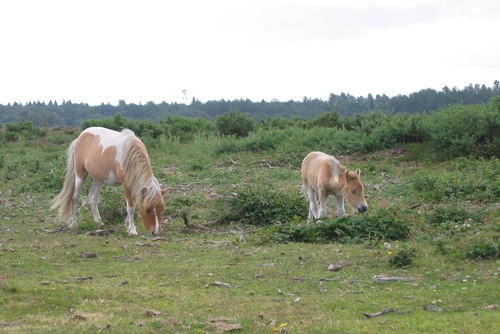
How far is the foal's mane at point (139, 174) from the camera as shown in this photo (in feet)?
32.3

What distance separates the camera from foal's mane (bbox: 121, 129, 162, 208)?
9857mm

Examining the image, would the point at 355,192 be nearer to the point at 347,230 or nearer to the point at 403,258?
the point at 347,230

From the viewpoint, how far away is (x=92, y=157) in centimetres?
1100

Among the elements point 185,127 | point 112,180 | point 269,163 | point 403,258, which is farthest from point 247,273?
point 185,127

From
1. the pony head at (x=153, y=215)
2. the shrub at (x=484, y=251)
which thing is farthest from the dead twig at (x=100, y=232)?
the shrub at (x=484, y=251)

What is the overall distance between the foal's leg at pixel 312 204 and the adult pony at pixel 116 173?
280 centimetres

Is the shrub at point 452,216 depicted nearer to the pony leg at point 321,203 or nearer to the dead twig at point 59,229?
the pony leg at point 321,203

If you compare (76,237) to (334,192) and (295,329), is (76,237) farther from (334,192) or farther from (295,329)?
(295,329)

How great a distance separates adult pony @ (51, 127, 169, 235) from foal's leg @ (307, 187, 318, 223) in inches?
110

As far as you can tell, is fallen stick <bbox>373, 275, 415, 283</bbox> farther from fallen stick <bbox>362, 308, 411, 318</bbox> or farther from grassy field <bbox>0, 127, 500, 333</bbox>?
fallen stick <bbox>362, 308, 411, 318</bbox>

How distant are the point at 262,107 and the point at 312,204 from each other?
80.5m

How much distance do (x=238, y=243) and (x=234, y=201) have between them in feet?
7.70

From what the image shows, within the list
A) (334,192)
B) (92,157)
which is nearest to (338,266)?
(334,192)

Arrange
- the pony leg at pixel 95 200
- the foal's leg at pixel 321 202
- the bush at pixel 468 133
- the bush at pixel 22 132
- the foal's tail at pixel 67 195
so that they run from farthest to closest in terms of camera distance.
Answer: the bush at pixel 22 132
the bush at pixel 468 133
the foal's tail at pixel 67 195
the pony leg at pixel 95 200
the foal's leg at pixel 321 202
